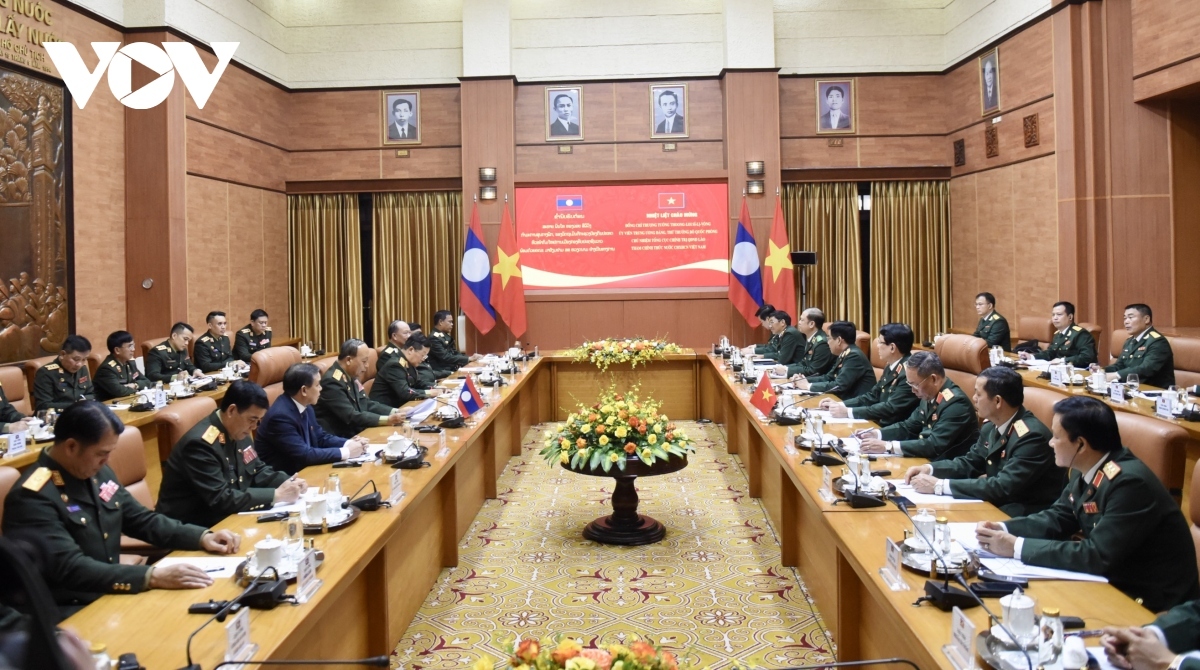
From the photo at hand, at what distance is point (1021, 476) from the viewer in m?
3.10

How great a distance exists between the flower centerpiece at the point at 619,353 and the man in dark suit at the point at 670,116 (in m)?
3.08

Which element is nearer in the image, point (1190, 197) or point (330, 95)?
point (1190, 197)

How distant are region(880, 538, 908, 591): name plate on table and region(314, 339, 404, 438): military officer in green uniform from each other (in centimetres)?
315

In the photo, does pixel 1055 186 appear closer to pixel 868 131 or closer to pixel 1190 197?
pixel 1190 197

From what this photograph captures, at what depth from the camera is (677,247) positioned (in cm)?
1010

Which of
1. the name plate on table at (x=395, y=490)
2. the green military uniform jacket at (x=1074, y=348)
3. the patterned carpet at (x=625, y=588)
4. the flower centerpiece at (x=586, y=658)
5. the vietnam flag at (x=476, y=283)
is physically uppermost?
the vietnam flag at (x=476, y=283)

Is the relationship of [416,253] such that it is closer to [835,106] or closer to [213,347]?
[213,347]

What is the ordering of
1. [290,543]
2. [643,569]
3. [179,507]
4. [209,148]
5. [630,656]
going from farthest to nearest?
[209,148] → [643,569] → [179,507] → [290,543] → [630,656]

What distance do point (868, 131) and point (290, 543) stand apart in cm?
953

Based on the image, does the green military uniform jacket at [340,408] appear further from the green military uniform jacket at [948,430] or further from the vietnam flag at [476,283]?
the vietnam flag at [476,283]

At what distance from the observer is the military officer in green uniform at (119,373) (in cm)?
614

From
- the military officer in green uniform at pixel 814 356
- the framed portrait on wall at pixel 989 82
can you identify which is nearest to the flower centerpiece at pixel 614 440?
the military officer in green uniform at pixel 814 356

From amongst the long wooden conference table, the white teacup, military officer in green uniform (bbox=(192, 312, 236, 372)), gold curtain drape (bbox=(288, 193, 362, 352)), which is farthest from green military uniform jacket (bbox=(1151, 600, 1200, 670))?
gold curtain drape (bbox=(288, 193, 362, 352))

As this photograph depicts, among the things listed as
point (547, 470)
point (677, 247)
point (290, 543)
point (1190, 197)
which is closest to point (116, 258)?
point (547, 470)
